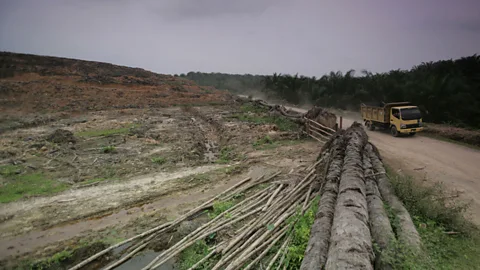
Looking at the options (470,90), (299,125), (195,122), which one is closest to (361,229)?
(299,125)

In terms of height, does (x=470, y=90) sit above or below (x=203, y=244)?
above

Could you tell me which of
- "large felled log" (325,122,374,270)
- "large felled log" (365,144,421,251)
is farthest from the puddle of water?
"large felled log" (365,144,421,251)

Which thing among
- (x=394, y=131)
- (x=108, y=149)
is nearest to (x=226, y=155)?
(x=108, y=149)

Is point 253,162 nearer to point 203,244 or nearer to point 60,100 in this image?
point 203,244

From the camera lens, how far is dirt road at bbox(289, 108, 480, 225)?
354 inches

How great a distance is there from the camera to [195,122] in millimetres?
24438

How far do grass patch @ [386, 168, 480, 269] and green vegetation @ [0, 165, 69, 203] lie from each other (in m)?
10.4

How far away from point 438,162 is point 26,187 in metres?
15.3

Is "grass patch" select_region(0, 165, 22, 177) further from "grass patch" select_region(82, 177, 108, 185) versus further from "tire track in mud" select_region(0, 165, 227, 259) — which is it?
"grass patch" select_region(82, 177, 108, 185)

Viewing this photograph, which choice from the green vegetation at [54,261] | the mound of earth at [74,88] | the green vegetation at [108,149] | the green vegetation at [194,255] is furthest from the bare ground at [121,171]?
the mound of earth at [74,88]

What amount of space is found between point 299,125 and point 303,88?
1832cm

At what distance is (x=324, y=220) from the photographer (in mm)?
5688

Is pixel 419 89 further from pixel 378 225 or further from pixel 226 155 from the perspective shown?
pixel 378 225

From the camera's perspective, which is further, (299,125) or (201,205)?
(299,125)
